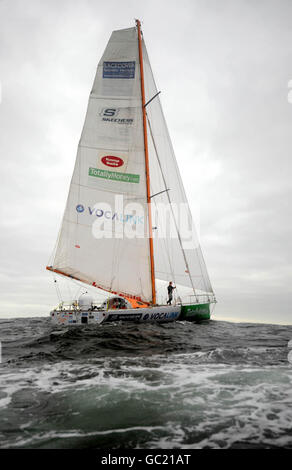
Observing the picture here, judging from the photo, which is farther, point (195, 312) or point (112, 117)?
point (112, 117)

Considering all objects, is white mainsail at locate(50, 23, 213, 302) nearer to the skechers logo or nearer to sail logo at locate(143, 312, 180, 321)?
the skechers logo

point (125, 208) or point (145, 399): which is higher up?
point (125, 208)

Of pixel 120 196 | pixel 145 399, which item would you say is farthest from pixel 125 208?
pixel 145 399

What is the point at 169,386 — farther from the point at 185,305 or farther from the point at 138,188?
the point at 138,188

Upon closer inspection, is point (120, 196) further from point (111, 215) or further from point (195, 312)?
point (195, 312)

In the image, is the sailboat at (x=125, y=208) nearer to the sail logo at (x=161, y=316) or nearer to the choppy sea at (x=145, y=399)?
the sail logo at (x=161, y=316)

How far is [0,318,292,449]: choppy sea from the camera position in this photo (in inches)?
165

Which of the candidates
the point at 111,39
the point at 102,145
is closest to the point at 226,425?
the point at 102,145

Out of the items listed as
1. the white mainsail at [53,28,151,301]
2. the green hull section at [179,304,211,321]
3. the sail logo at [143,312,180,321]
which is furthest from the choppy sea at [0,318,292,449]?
the white mainsail at [53,28,151,301]

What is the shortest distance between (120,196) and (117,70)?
11050mm

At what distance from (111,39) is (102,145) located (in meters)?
9.59

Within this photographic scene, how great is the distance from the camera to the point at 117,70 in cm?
2294

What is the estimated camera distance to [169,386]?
Answer: 6.44 m

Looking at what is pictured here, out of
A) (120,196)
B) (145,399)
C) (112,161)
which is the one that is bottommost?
(145,399)
